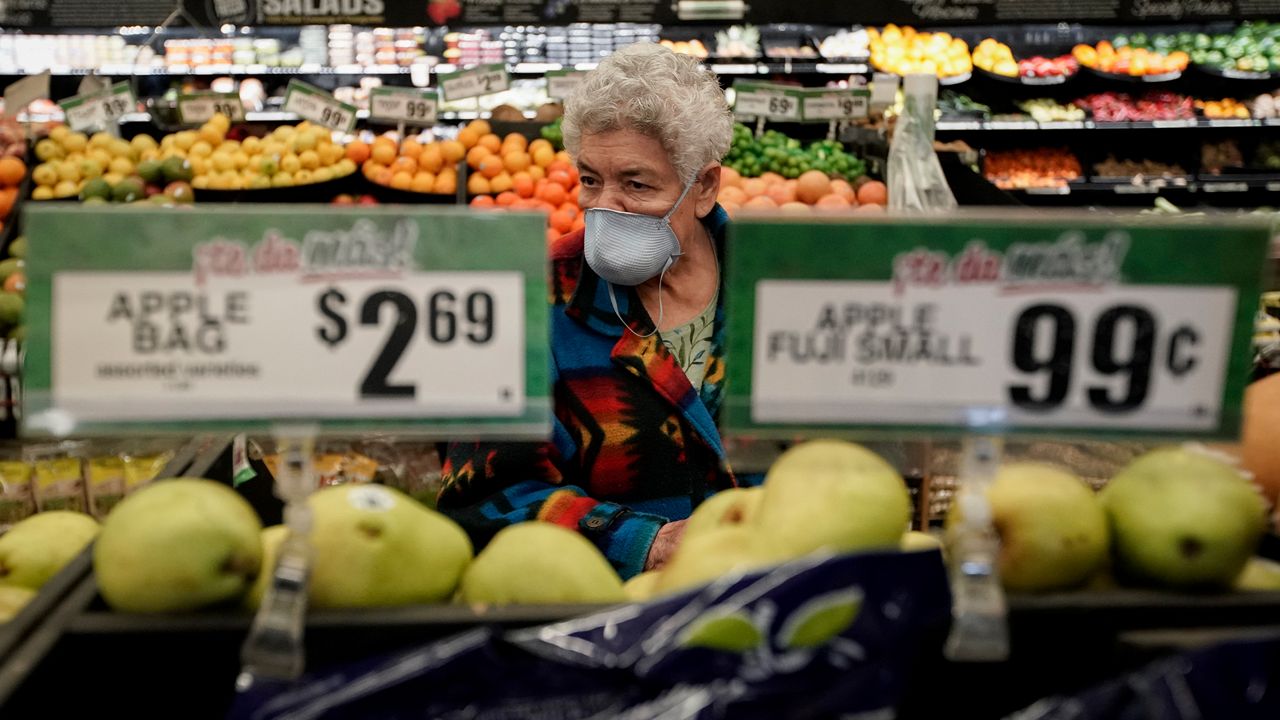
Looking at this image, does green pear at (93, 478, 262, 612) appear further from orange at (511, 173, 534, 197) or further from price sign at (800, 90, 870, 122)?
price sign at (800, 90, 870, 122)

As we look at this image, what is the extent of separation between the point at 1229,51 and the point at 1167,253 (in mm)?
7289

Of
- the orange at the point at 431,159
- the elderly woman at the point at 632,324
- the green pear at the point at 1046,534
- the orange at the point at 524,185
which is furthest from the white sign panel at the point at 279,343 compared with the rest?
the orange at the point at 431,159

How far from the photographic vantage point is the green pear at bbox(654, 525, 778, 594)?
0.74m

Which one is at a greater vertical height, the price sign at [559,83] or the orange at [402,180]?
the price sign at [559,83]

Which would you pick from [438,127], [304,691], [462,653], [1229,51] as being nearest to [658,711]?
[462,653]

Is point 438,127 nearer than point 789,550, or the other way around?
point 789,550

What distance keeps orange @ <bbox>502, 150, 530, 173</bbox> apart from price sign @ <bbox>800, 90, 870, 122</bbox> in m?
1.25

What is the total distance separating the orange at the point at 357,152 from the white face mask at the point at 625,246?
9.92 feet

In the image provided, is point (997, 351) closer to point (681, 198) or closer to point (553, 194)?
point (681, 198)

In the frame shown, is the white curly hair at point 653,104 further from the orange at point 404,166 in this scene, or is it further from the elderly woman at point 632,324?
the orange at point 404,166

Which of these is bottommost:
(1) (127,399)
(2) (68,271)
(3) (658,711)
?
(3) (658,711)

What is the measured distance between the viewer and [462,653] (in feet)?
2.27

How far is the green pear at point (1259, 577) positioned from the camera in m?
0.83

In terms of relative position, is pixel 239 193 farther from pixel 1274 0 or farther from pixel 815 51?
pixel 1274 0
